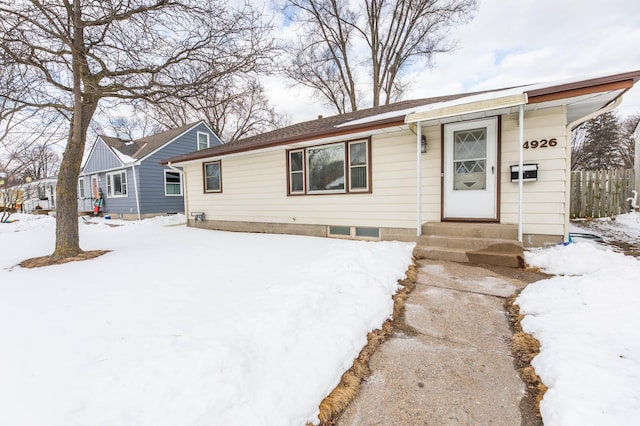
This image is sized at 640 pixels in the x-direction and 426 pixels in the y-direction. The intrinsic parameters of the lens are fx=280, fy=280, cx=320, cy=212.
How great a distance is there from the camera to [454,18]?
45.6ft

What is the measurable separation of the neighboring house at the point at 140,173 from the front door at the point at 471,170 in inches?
501

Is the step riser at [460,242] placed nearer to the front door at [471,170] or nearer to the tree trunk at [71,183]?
the front door at [471,170]

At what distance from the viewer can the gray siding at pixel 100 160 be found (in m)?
14.3

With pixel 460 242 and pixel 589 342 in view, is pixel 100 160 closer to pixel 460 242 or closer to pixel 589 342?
pixel 460 242

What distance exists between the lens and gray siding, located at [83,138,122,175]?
14279 mm

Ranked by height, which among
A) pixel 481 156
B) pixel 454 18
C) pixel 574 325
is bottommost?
pixel 574 325

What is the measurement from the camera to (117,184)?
14.7 meters

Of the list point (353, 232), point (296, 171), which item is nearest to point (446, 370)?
point (353, 232)

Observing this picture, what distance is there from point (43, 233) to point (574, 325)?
12.2 meters

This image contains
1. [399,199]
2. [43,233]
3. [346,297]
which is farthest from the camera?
[43,233]

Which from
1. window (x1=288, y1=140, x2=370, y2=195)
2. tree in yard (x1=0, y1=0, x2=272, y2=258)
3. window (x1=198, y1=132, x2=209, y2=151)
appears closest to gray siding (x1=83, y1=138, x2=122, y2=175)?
window (x1=198, y1=132, x2=209, y2=151)

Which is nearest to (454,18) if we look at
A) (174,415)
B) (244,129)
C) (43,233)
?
(244,129)

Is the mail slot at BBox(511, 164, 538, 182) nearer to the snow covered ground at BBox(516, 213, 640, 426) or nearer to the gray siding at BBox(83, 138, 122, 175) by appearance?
the snow covered ground at BBox(516, 213, 640, 426)

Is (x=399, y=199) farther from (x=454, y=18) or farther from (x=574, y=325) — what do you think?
(x=454, y=18)
